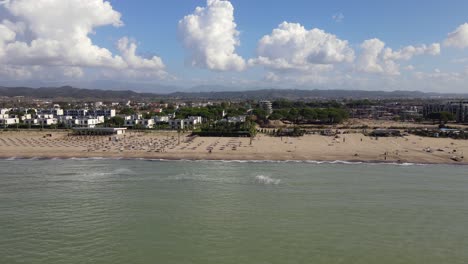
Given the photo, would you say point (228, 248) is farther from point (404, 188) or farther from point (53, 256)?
point (404, 188)

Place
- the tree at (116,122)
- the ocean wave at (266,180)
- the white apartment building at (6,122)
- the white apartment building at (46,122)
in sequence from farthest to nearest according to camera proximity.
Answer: the white apartment building at (46,122) → the tree at (116,122) → the white apartment building at (6,122) → the ocean wave at (266,180)

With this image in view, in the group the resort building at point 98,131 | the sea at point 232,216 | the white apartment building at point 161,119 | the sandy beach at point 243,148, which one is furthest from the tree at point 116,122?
the sea at point 232,216

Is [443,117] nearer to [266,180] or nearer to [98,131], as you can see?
[98,131]

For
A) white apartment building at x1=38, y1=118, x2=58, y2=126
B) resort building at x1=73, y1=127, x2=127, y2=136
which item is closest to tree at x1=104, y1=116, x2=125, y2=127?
white apartment building at x1=38, y1=118, x2=58, y2=126

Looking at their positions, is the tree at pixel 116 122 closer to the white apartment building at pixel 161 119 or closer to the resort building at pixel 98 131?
the white apartment building at pixel 161 119

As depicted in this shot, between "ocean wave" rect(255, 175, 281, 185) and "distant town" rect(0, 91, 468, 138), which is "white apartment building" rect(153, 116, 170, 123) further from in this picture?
"ocean wave" rect(255, 175, 281, 185)

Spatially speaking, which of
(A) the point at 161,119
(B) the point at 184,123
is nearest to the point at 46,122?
(A) the point at 161,119
